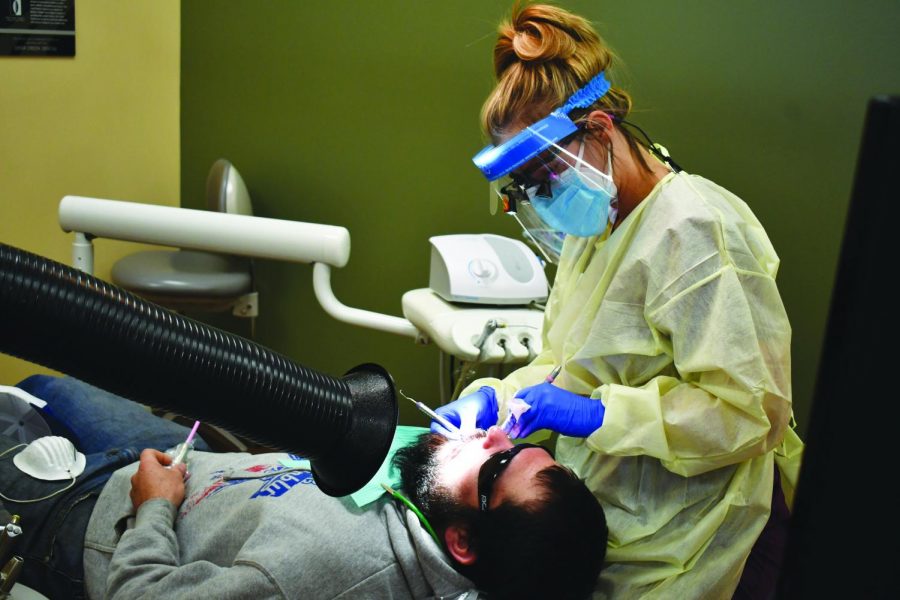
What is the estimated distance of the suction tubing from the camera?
0.82 meters

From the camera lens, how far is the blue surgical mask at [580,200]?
4.96 feet

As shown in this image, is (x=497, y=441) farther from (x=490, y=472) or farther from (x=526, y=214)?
(x=526, y=214)

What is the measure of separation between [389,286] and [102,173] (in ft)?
3.79

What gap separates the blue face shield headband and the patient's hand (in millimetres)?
895

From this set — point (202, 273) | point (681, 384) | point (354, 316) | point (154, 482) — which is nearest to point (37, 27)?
point (202, 273)

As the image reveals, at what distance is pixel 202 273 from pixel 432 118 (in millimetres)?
897

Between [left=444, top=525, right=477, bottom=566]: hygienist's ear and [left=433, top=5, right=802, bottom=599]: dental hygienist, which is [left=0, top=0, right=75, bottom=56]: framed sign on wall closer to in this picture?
[left=433, top=5, right=802, bottom=599]: dental hygienist

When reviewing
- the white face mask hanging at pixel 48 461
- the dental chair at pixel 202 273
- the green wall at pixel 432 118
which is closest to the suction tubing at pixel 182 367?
the white face mask hanging at pixel 48 461

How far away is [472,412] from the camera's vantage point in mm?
1762

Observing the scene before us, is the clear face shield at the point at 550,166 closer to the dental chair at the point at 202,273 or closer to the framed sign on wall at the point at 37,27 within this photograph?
the dental chair at the point at 202,273

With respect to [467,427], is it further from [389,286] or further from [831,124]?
[389,286]

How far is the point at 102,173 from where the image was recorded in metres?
3.21

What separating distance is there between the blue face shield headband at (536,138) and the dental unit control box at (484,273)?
782 millimetres

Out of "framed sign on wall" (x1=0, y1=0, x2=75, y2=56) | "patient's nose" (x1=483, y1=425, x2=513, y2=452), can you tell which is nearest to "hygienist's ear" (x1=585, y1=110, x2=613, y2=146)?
"patient's nose" (x1=483, y1=425, x2=513, y2=452)
